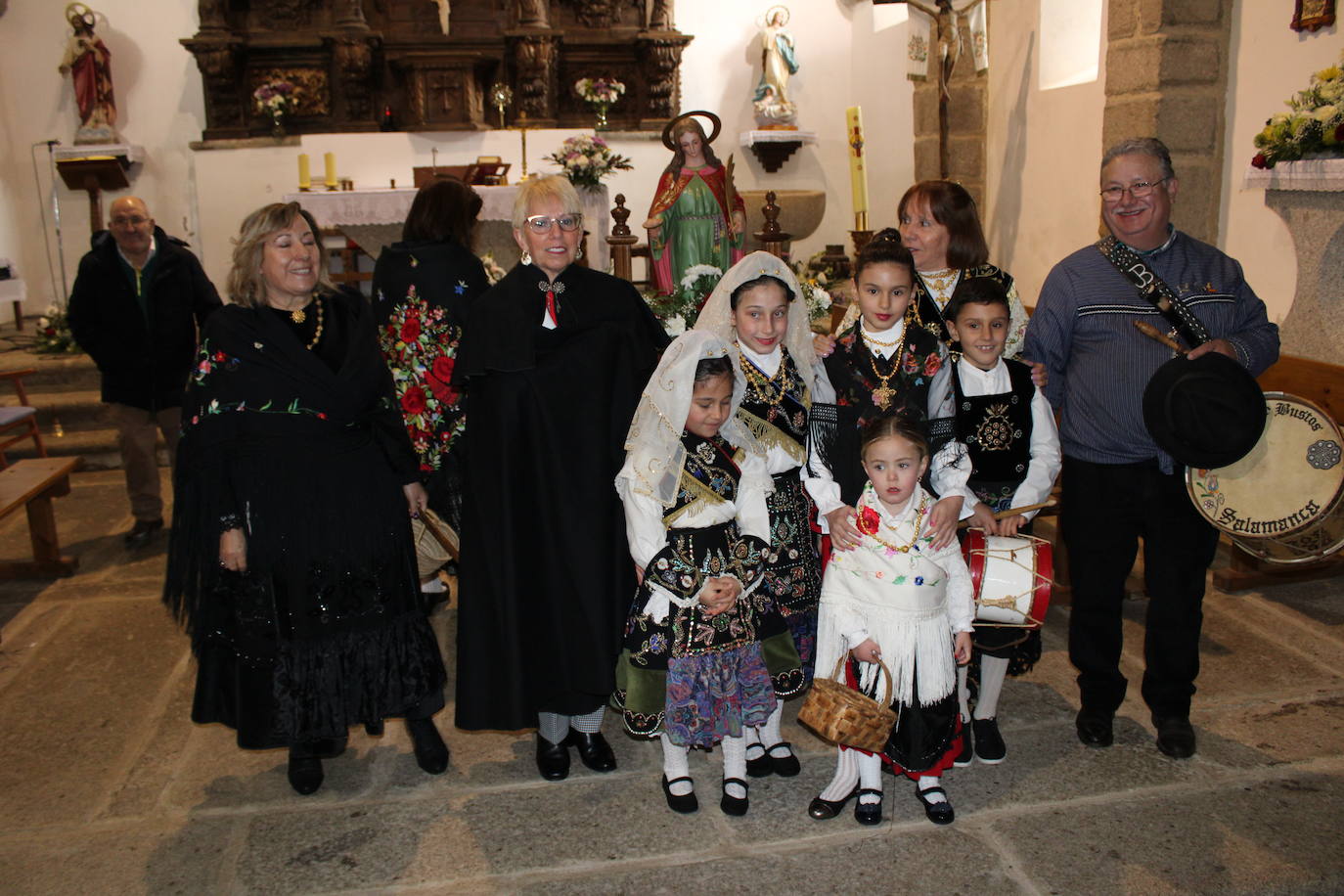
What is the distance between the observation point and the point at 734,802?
129 inches

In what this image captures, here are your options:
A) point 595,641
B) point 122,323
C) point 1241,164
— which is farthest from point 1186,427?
point 122,323

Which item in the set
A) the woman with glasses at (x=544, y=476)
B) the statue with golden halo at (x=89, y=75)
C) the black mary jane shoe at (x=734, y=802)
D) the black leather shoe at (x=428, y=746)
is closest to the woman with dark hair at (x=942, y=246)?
the woman with glasses at (x=544, y=476)

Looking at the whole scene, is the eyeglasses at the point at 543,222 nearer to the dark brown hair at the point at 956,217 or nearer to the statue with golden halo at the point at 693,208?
the dark brown hair at the point at 956,217

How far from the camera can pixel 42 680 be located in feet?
14.4

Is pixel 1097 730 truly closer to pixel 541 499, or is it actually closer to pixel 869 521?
pixel 869 521

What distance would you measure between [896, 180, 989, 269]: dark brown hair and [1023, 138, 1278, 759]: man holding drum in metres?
0.29

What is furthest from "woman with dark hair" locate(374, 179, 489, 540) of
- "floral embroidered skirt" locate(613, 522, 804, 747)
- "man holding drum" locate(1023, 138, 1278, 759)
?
"man holding drum" locate(1023, 138, 1278, 759)

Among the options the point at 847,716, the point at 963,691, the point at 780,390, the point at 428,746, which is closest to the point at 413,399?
the point at 428,746

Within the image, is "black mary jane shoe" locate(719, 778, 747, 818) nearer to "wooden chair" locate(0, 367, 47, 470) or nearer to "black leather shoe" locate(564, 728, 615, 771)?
"black leather shoe" locate(564, 728, 615, 771)

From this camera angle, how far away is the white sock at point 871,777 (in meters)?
3.19

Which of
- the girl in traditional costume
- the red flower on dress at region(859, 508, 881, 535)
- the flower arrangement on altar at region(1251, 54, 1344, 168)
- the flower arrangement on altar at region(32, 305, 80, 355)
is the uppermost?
the flower arrangement on altar at region(1251, 54, 1344, 168)

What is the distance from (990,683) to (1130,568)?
598 mm

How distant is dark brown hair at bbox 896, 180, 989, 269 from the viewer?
3.49 m

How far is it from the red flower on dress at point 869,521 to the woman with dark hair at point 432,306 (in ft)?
5.77
